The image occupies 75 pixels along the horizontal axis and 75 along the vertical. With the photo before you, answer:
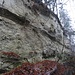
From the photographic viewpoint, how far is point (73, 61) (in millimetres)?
11164

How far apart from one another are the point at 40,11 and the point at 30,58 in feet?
20.1

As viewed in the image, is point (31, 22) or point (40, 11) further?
point (40, 11)

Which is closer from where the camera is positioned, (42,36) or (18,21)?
(18,21)

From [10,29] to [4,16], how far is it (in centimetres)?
86

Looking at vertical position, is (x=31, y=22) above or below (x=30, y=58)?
above

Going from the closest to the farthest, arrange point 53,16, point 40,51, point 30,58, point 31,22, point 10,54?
point 10,54
point 30,58
point 40,51
point 31,22
point 53,16

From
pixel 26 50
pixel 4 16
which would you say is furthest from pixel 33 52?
pixel 4 16

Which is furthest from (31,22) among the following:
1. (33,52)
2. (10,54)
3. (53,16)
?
(53,16)

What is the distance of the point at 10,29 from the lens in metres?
7.99

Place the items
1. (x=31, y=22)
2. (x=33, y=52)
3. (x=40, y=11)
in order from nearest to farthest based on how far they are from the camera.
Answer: (x=33, y=52), (x=31, y=22), (x=40, y=11)

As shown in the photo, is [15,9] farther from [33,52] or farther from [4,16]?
[33,52]

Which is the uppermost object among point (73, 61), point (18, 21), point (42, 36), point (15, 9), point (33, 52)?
point (15, 9)

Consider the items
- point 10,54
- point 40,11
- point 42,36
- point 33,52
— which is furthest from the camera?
point 40,11

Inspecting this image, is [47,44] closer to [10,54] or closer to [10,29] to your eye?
[10,29]
